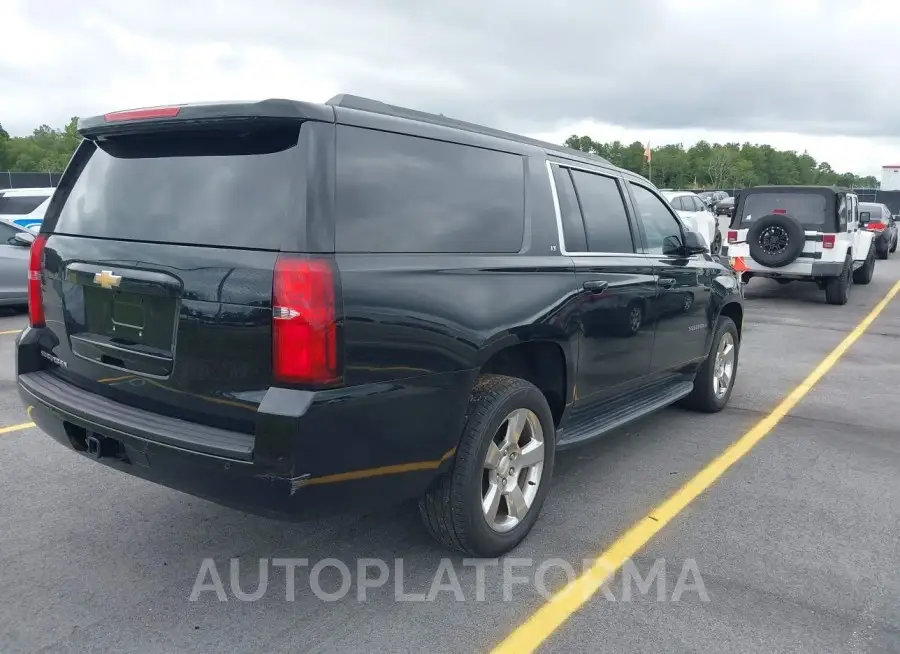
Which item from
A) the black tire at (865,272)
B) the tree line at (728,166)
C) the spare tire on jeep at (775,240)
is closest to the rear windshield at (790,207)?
the spare tire on jeep at (775,240)

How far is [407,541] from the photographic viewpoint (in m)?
3.77

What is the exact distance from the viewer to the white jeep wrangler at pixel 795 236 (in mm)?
→ 12336

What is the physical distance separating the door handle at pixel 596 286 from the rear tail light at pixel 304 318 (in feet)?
5.71

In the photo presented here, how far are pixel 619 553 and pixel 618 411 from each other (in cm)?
113

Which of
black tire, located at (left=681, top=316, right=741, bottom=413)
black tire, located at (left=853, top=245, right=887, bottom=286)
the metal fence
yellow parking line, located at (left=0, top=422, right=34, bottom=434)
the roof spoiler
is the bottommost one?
yellow parking line, located at (left=0, top=422, right=34, bottom=434)

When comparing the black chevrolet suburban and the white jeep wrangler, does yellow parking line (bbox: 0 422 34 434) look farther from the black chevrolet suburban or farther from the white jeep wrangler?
the white jeep wrangler

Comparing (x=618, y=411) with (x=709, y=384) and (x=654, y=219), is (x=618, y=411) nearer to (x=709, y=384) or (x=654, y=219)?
(x=654, y=219)

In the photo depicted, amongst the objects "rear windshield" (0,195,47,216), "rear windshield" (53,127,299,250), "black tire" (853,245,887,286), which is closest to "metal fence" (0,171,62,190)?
"rear windshield" (0,195,47,216)

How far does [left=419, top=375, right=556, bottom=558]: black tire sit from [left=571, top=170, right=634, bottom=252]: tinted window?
3.84 ft

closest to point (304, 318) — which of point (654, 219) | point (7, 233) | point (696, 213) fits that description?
point (654, 219)

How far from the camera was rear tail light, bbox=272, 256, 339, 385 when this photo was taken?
266 cm

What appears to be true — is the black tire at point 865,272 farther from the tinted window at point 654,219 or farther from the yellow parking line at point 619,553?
the tinted window at point 654,219

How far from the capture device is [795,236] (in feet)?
40.2

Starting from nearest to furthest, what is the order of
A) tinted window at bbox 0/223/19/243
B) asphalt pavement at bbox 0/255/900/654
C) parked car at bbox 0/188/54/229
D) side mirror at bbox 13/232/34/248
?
1. asphalt pavement at bbox 0/255/900/654
2. side mirror at bbox 13/232/34/248
3. tinted window at bbox 0/223/19/243
4. parked car at bbox 0/188/54/229
